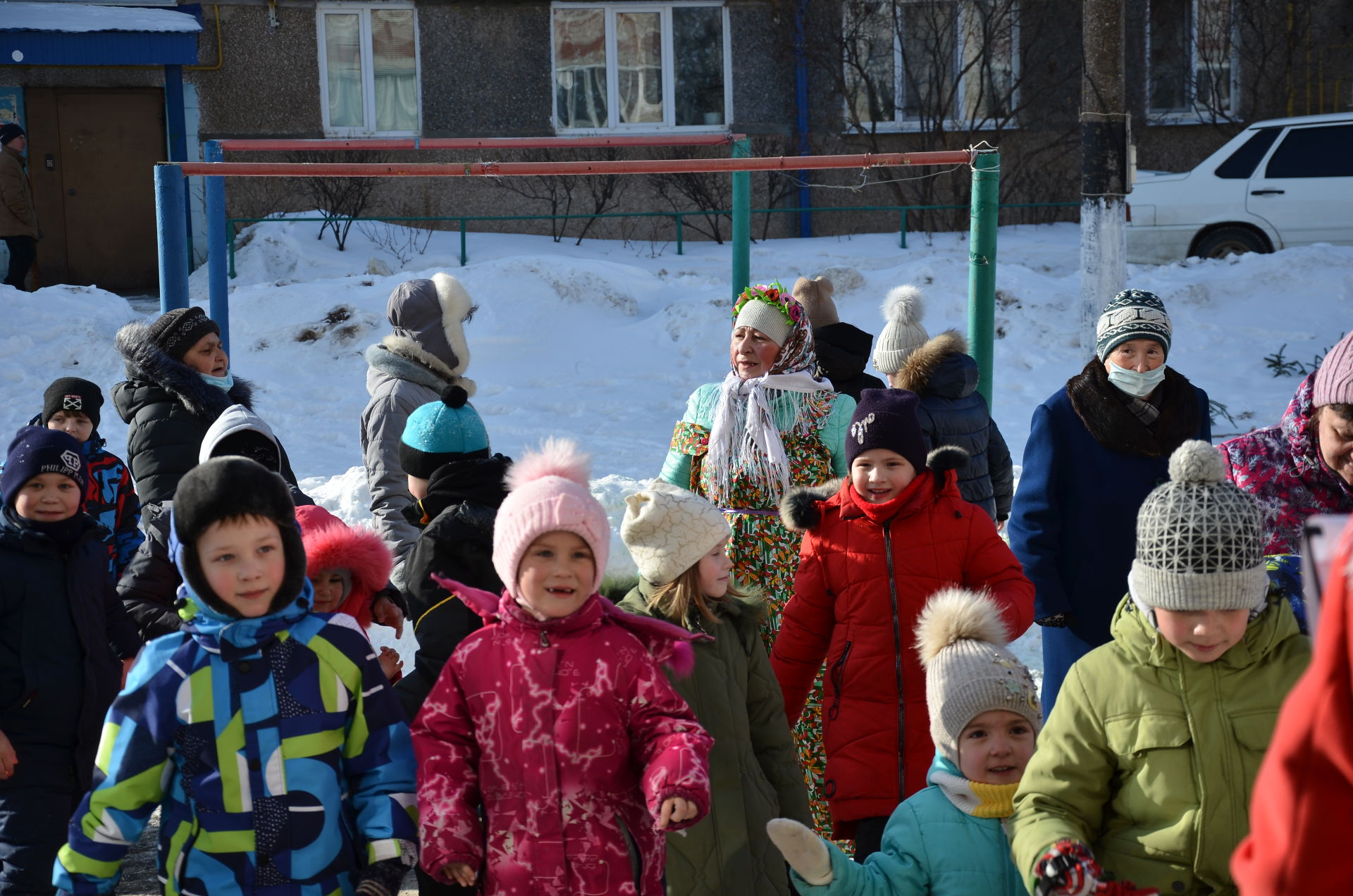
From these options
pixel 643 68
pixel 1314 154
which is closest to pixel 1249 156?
pixel 1314 154

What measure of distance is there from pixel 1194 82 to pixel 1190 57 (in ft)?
1.18

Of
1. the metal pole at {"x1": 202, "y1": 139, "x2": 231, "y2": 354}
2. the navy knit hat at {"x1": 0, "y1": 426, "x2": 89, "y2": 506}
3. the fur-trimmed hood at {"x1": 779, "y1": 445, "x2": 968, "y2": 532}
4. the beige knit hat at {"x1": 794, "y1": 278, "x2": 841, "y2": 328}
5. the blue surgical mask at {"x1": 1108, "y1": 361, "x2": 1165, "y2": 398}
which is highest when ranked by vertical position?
the metal pole at {"x1": 202, "y1": 139, "x2": 231, "y2": 354}

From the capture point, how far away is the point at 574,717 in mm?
2521

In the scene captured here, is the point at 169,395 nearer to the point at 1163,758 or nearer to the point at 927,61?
the point at 1163,758

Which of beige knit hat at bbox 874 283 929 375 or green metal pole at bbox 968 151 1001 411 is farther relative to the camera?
green metal pole at bbox 968 151 1001 411

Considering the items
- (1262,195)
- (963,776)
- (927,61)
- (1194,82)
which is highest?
(927,61)

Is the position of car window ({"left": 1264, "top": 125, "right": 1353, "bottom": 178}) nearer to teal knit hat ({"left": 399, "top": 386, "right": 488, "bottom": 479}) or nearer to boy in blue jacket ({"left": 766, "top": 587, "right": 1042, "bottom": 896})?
teal knit hat ({"left": 399, "top": 386, "right": 488, "bottom": 479})

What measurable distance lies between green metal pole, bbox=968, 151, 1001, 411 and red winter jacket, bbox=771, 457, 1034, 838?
2.88 metres

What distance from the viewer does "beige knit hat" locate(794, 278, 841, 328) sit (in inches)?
212

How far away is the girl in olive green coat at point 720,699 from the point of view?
9.49ft

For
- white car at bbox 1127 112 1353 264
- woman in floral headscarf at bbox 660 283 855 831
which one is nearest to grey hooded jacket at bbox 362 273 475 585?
woman in floral headscarf at bbox 660 283 855 831

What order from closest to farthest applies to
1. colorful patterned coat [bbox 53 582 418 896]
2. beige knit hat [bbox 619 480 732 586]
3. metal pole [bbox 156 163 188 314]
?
1. colorful patterned coat [bbox 53 582 418 896]
2. beige knit hat [bbox 619 480 732 586]
3. metal pole [bbox 156 163 188 314]

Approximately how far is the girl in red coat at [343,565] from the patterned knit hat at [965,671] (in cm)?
138

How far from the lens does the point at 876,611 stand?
3.46 m
